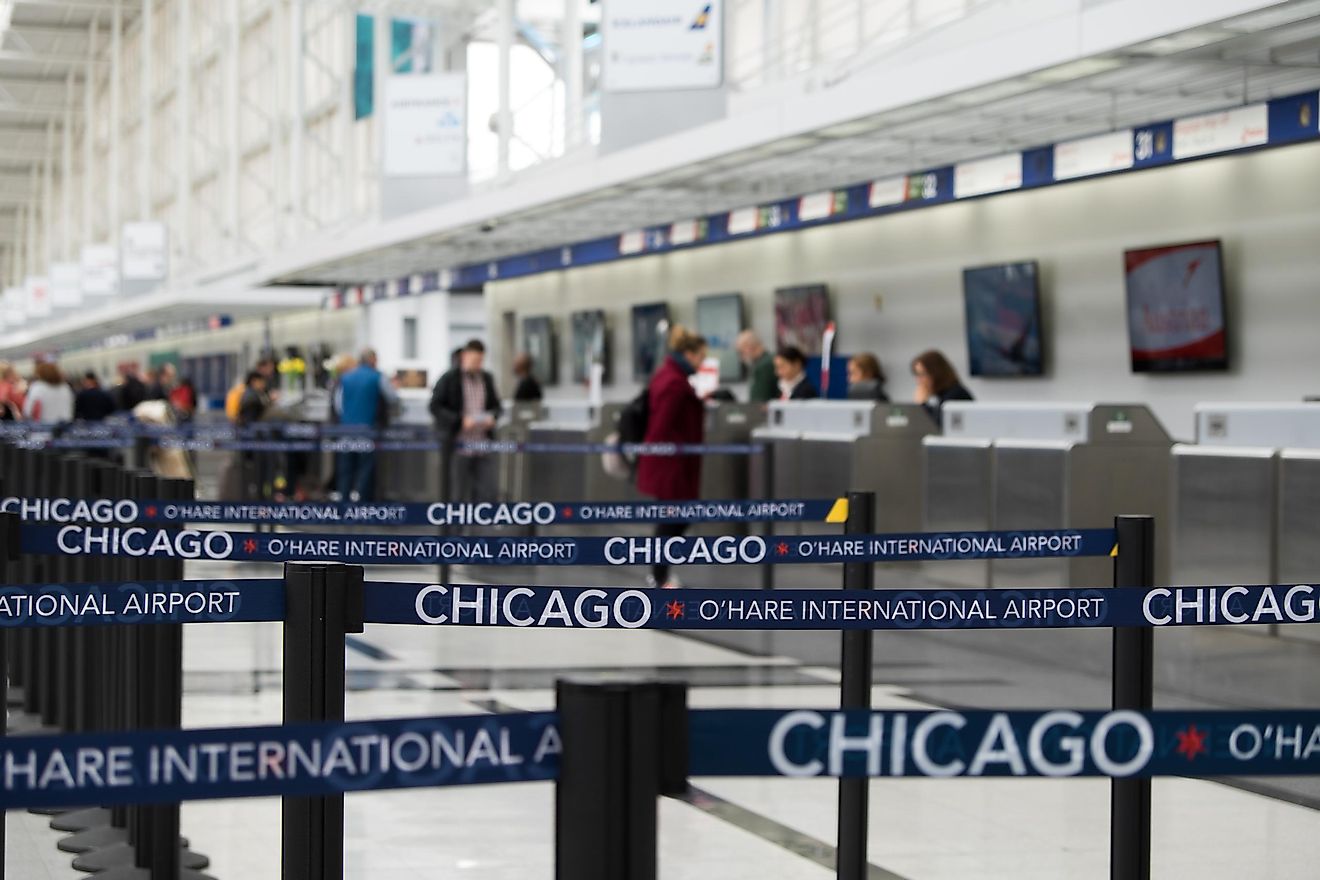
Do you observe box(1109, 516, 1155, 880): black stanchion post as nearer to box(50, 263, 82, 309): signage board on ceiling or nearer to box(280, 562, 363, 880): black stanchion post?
box(280, 562, 363, 880): black stanchion post

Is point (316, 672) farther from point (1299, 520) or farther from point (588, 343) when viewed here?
point (588, 343)

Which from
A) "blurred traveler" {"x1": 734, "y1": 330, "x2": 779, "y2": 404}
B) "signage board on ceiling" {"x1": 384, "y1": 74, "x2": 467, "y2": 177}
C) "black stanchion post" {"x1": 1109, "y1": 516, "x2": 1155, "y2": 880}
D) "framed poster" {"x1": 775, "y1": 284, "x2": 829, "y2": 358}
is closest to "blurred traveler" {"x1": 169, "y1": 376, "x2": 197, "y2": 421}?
"signage board on ceiling" {"x1": 384, "y1": 74, "x2": 467, "y2": 177}

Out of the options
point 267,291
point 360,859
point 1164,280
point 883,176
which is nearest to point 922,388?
point 1164,280

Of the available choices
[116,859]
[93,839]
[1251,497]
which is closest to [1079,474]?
[1251,497]

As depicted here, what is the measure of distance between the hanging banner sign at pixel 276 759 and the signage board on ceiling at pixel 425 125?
1913cm

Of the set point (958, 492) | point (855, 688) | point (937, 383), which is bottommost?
point (855, 688)

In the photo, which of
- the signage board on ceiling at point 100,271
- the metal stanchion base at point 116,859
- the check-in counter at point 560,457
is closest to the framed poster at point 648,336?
the check-in counter at point 560,457

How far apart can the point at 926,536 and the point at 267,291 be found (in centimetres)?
3162

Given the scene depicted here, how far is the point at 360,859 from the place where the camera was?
4.90 metres

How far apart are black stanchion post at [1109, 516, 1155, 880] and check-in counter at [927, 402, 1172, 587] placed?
274 inches

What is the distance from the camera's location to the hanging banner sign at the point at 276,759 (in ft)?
6.55

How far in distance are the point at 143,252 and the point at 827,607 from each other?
37751mm

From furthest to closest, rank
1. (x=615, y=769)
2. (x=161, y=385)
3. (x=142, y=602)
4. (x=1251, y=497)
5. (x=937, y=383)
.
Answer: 1. (x=161, y=385)
2. (x=937, y=383)
3. (x=1251, y=497)
4. (x=142, y=602)
5. (x=615, y=769)

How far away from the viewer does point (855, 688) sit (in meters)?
4.28
